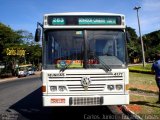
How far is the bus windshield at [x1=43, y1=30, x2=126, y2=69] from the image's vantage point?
417 inches

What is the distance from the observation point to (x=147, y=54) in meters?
118

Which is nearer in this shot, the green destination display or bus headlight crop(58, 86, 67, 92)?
bus headlight crop(58, 86, 67, 92)

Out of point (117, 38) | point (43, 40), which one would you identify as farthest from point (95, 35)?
point (43, 40)

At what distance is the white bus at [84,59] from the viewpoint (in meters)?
10.4

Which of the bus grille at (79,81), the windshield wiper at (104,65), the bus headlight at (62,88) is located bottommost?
the bus headlight at (62,88)

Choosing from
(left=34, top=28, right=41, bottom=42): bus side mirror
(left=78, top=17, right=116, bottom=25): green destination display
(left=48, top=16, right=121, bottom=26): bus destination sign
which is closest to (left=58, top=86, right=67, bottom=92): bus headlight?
(left=34, top=28, right=41, bottom=42): bus side mirror

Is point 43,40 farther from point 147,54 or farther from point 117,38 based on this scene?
point 147,54

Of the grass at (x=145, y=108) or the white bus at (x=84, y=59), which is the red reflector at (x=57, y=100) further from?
the grass at (x=145, y=108)

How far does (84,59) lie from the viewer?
10570 mm

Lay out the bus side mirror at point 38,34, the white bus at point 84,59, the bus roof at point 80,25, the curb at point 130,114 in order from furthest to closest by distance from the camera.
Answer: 1. the bus roof at point 80,25
2. the bus side mirror at point 38,34
3. the white bus at point 84,59
4. the curb at point 130,114

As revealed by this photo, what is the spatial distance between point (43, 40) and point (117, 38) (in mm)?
2325

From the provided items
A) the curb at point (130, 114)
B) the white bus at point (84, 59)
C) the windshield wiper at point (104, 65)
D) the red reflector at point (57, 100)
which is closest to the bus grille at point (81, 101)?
the white bus at point (84, 59)

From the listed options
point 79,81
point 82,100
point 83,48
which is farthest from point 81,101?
point 83,48

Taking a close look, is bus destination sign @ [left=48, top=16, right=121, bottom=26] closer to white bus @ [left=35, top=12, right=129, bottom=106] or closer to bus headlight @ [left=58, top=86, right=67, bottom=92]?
white bus @ [left=35, top=12, right=129, bottom=106]
